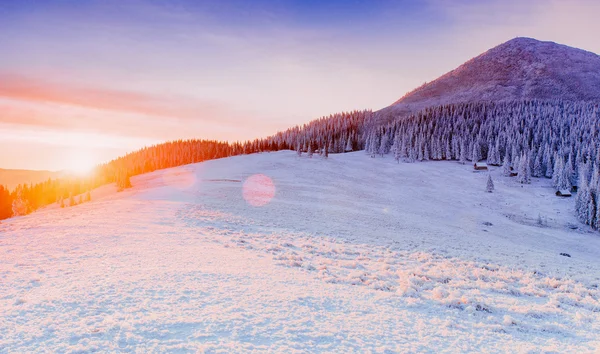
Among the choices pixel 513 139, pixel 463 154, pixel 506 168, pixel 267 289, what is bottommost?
pixel 267 289

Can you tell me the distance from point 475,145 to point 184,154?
121992 mm

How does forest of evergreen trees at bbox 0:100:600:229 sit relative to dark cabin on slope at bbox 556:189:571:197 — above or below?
above

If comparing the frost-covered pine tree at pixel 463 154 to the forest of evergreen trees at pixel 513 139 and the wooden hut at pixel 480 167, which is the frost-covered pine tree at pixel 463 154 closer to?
the forest of evergreen trees at pixel 513 139

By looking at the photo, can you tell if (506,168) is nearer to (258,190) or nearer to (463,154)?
(463,154)

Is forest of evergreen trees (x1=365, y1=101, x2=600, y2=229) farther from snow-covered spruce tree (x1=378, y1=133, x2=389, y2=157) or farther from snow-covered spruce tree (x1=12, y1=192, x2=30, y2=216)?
snow-covered spruce tree (x1=12, y1=192, x2=30, y2=216)

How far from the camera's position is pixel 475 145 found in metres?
104

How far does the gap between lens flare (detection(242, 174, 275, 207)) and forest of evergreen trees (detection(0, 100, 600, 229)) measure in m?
40.8

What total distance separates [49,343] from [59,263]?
26.7 feet

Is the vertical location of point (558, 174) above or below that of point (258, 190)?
above

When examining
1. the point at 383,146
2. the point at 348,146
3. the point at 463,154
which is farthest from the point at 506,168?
the point at 348,146

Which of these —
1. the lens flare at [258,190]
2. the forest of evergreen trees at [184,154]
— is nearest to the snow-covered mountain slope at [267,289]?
the lens flare at [258,190]

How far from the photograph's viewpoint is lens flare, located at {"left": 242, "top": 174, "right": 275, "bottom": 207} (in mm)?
47144

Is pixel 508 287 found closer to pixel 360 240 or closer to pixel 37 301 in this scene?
pixel 360 240

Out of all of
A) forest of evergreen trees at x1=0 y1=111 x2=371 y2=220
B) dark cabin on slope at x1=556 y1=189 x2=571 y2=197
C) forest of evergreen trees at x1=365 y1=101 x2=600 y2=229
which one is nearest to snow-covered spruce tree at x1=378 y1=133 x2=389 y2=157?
forest of evergreen trees at x1=365 y1=101 x2=600 y2=229
